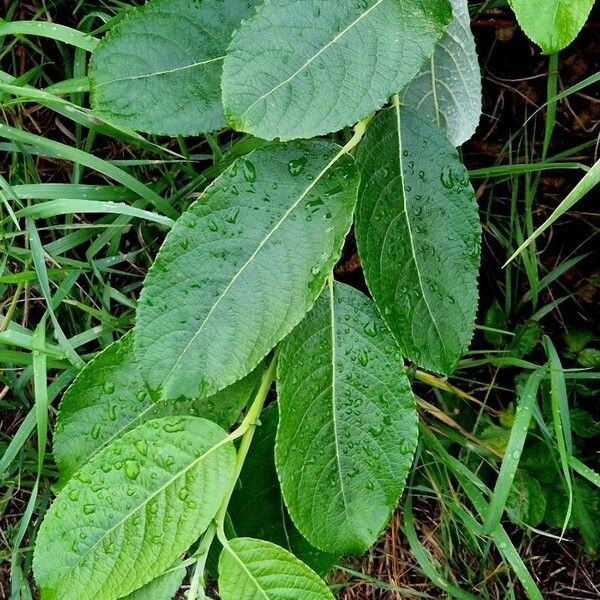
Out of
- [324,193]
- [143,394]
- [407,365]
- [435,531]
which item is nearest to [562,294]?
[407,365]

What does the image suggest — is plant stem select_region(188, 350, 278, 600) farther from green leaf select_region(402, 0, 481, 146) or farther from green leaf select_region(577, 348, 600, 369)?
green leaf select_region(577, 348, 600, 369)

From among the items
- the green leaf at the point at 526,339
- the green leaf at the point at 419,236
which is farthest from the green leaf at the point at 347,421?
the green leaf at the point at 526,339

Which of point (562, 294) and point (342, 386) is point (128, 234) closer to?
point (342, 386)

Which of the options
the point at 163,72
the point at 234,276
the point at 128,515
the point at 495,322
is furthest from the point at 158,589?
the point at 495,322

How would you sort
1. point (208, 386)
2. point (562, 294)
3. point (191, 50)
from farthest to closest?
1. point (562, 294)
2. point (191, 50)
3. point (208, 386)

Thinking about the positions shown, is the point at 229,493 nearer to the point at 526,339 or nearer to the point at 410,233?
Answer: the point at 410,233

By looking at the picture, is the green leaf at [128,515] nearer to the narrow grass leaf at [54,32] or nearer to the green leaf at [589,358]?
the narrow grass leaf at [54,32]

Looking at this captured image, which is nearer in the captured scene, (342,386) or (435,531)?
(342,386)

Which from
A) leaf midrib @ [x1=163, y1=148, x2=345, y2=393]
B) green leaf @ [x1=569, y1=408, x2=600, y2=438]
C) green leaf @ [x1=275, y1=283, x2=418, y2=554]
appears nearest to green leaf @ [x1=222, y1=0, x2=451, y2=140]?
leaf midrib @ [x1=163, y1=148, x2=345, y2=393]
